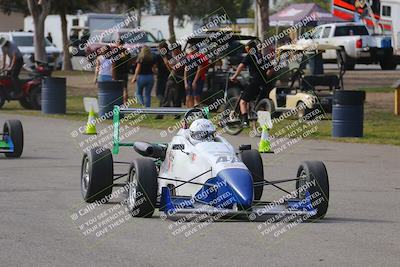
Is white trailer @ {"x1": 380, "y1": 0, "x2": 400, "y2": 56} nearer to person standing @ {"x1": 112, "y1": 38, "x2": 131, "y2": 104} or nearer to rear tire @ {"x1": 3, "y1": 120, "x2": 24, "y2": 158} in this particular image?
person standing @ {"x1": 112, "y1": 38, "x2": 131, "y2": 104}

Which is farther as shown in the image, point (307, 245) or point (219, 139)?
point (219, 139)

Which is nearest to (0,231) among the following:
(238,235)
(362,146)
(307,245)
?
(238,235)

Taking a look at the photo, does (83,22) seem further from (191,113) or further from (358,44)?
(191,113)

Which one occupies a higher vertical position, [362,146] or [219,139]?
[219,139]

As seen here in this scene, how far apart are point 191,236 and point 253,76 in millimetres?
12533

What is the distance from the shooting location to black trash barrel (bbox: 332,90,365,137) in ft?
72.2

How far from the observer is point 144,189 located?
1102 centimetres

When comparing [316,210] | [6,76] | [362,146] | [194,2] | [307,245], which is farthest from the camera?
[194,2]

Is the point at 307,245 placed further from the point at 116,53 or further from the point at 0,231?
the point at 116,53

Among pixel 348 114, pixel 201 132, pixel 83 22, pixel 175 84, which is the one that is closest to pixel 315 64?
pixel 175 84

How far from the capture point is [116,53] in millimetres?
27766

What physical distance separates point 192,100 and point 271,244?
16756 millimetres

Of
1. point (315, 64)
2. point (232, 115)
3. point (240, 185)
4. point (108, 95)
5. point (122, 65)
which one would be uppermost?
point (240, 185)

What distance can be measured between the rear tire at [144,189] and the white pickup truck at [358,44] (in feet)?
105
